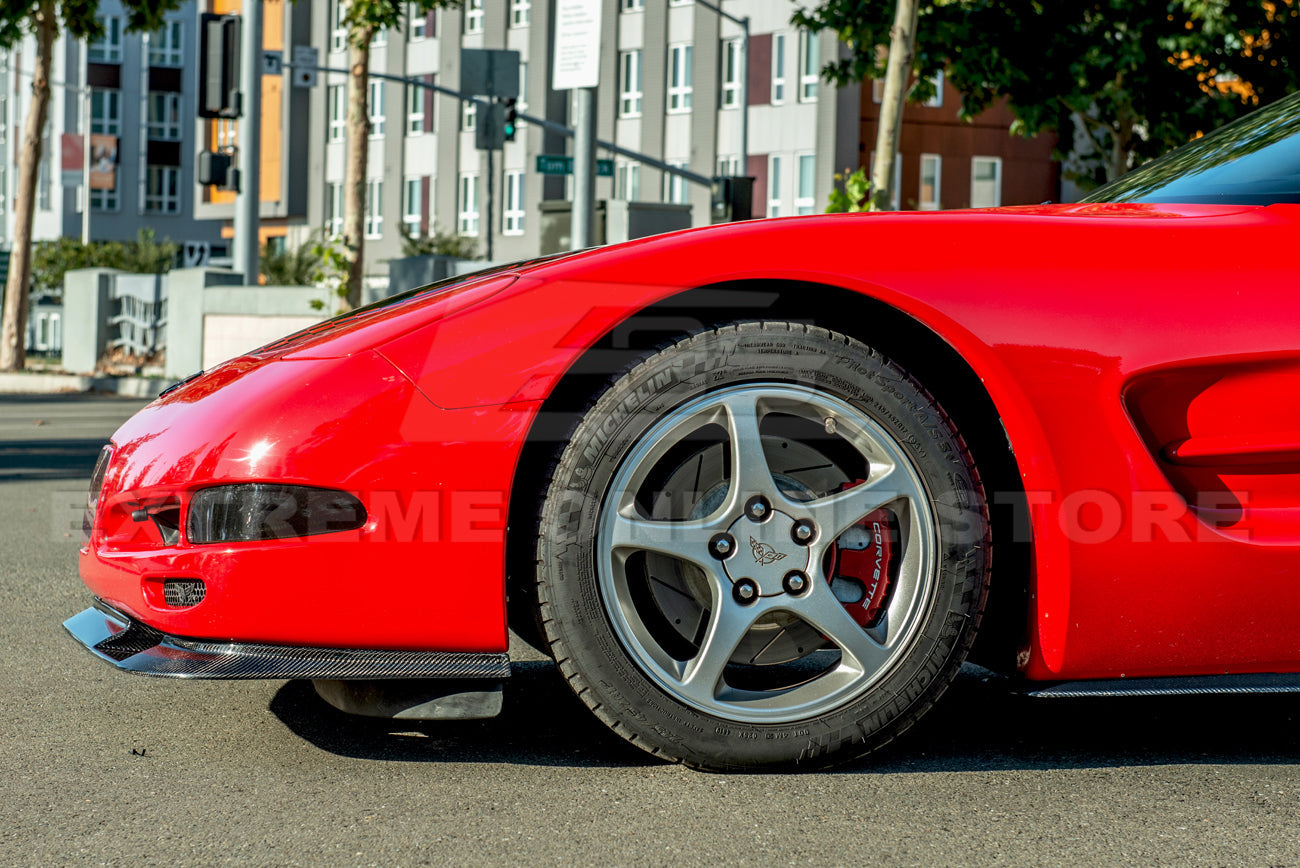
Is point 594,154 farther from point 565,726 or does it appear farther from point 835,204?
point 565,726

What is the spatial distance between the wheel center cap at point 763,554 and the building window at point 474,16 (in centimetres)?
4249

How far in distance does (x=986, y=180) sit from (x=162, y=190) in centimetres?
4026

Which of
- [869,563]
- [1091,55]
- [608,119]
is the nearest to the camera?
[869,563]

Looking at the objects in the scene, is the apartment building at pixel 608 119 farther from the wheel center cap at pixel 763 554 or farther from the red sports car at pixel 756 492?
the wheel center cap at pixel 763 554

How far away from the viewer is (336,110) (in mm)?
48062

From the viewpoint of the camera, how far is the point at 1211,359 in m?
2.33

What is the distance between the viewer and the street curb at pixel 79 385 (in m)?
18.2

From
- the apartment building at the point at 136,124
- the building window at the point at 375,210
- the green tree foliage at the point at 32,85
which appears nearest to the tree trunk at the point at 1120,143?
the green tree foliage at the point at 32,85

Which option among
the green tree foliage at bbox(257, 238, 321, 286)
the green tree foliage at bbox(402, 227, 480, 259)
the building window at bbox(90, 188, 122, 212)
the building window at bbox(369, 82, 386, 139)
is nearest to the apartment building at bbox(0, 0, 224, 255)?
the building window at bbox(90, 188, 122, 212)

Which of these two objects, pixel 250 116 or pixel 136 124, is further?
pixel 136 124

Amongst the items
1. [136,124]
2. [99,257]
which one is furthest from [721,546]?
[136,124]

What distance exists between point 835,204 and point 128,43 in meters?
58.5

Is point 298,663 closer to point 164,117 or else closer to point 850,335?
point 850,335

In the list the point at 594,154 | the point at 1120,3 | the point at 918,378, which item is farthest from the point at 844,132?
the point at 918,378
